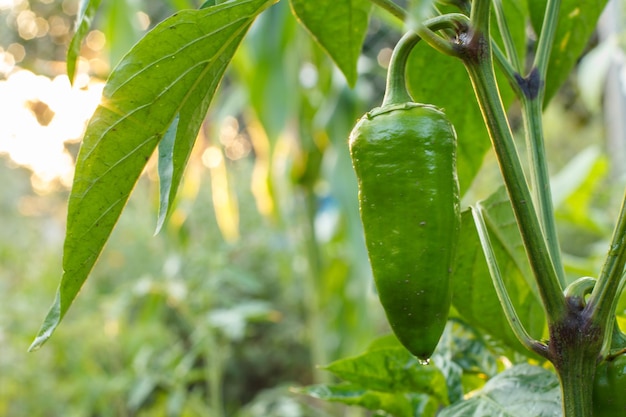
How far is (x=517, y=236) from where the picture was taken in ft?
1.30

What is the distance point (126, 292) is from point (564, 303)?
52.9 inches

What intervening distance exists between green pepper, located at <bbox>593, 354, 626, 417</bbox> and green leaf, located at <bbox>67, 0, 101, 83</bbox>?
11.0 inches

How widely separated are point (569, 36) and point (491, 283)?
16cm

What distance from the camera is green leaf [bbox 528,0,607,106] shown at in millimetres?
418

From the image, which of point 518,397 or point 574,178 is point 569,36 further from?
point 574,178

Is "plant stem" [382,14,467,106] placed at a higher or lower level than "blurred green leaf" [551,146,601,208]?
higher

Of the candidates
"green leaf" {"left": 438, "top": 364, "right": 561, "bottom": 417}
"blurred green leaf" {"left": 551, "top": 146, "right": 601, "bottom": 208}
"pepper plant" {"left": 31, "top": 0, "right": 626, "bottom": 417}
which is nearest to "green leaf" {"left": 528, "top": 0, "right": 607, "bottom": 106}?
"pepper plant" {"left": 31, "top": 0, "right": 626, "bottom": 417}

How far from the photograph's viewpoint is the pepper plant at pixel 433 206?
0.28m

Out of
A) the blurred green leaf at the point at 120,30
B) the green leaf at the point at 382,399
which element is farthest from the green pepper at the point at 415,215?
the blurred green leaf at the point at 120,30

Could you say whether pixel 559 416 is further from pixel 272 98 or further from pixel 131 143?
pixel 272 98

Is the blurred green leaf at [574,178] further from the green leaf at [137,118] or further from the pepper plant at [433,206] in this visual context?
the green leaf at [137,118]

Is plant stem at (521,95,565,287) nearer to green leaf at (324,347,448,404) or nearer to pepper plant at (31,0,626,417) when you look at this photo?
pepper plant at (31,0,626,417)

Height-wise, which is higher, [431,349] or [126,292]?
[431,349]

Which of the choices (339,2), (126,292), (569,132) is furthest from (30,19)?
(339,2)
